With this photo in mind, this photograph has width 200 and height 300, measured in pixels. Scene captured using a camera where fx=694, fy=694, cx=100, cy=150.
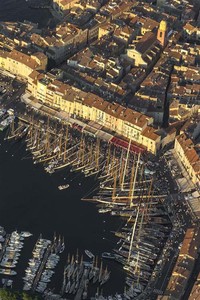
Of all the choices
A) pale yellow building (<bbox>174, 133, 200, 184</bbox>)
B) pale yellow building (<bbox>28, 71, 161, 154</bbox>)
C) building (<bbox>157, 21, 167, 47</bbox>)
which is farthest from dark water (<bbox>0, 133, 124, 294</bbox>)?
building (<bbox>157, 21, 167, 47</bbox>)

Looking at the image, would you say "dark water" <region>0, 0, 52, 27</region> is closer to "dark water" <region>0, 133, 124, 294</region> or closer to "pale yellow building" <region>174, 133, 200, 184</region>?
"dark water" <region>0, 133, 124, 294</region>

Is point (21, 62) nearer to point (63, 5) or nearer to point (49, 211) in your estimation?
point (63, 5)

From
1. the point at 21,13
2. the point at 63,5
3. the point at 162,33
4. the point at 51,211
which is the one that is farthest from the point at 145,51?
the point at 51,211

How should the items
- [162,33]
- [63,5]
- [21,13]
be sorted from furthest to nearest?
[21,13]
[63,5]
[162,33]

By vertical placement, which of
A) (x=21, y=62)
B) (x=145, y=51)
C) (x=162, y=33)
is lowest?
(x=21, y=62)

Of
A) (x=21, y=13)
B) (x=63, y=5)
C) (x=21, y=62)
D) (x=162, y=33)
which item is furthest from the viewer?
(x=21, y=13)

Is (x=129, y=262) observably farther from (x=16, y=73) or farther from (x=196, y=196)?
(x=16, y=73)

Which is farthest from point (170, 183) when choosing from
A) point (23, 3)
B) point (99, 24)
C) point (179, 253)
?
point (23, 3)
